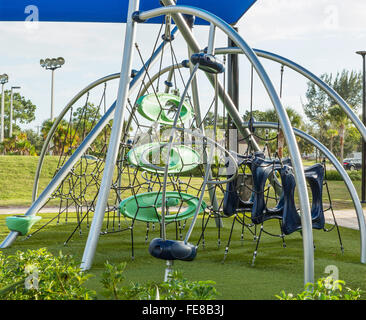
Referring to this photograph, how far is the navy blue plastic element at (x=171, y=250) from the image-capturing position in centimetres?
302

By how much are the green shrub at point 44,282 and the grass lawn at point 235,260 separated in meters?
0.27

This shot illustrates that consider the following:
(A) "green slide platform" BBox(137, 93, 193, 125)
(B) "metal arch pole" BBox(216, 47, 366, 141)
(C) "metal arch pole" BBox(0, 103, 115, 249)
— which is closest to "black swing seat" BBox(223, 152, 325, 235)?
(B) "metal arch pole" BBox(216, 47, 366, 141)

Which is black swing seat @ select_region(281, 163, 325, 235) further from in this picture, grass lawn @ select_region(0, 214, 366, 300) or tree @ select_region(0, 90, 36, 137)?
tree @ select_region(0, 90, 36, 137)

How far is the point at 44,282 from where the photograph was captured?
99.7 inches

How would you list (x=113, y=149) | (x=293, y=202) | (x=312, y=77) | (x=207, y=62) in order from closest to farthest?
(x=207, y=62) < (x=113, y=149) < (x=293, y=202) < (x=312, y=77)

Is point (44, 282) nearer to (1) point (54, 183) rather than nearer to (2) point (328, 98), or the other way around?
(1) point (54, 183)

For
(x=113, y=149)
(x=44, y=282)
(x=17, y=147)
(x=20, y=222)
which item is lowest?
(x=20, y=222)

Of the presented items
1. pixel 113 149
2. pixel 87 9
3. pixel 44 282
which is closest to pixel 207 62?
pixel 113 149

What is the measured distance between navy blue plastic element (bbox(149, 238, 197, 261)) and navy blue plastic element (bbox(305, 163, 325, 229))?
8.59 ft

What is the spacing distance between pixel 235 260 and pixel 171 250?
247cm

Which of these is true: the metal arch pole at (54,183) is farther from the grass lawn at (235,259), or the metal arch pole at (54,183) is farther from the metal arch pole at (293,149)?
the metal arch pole at (293,149)

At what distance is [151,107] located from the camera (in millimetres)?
6227
